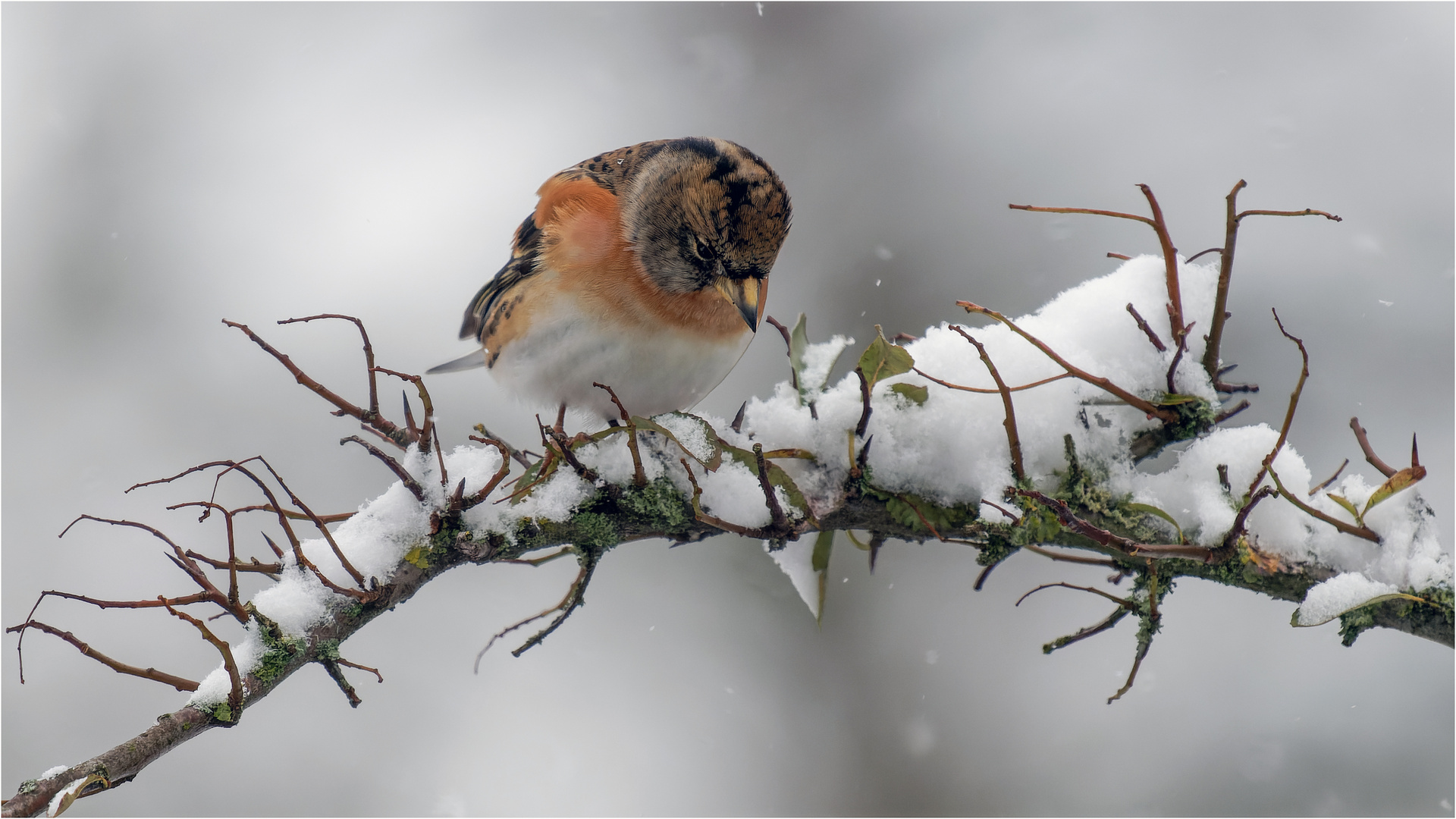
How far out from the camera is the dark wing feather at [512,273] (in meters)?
2.04

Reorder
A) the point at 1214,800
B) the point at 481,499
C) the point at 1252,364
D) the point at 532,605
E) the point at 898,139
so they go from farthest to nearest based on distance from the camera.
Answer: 1. the point at 898,139
2. the point at 532,605
3. the point at 1252,364
4. the point at 1214,800
5. the point at 481,499

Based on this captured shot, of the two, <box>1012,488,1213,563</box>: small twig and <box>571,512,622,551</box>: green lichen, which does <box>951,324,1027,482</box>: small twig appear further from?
<box>571,512,622,551</box>: green lichen

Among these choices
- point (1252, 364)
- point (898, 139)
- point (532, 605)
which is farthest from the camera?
point (898, 139)

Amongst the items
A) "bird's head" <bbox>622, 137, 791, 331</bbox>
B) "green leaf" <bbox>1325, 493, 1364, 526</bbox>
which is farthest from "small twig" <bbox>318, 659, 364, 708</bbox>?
"green leaf" <bbox>1325, 493, 1364, 526</bbox>

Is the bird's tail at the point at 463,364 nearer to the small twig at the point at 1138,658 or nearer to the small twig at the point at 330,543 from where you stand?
the small twig at the point at 330,543

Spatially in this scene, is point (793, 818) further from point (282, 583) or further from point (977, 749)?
point (282, 583)

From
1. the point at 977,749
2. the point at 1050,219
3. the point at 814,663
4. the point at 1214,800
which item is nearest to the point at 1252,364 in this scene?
the point at 1050,219

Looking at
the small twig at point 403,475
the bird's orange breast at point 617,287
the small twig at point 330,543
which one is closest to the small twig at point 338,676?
the small twig at point 330,543

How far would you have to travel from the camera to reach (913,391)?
1372 millimetres

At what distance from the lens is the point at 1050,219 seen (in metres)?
3.95

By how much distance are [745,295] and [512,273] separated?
2.06 ft

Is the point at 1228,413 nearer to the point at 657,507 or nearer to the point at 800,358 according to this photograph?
the point at 800,358

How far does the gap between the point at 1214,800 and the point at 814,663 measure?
175cm

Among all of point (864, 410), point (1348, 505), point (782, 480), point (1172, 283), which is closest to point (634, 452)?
point (782, 480)
